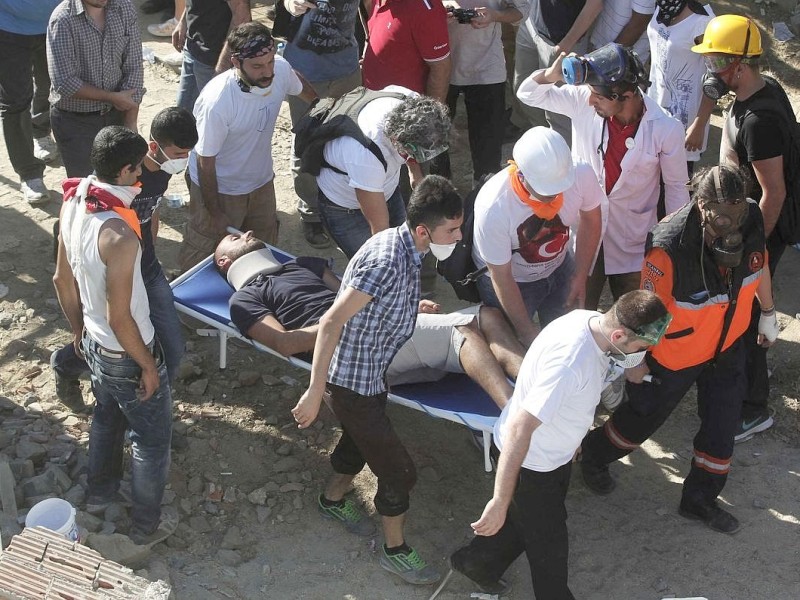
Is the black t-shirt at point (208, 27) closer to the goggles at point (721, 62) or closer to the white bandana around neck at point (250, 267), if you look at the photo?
the white bandana around neck at point (250, 267)

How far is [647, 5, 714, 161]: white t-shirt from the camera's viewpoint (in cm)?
555

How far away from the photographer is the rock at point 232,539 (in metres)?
4.47

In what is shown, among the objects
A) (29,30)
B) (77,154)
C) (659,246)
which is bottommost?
(77,154)

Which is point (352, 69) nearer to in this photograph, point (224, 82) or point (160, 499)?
point (224, 82)

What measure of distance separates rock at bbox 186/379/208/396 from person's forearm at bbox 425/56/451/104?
87.5 inches

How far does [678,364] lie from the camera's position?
4.36m

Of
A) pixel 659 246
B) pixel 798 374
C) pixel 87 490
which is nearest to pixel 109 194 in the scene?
pixel 87 490

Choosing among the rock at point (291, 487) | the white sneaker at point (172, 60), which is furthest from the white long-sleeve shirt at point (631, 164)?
the white sneaker at point (172, 60)

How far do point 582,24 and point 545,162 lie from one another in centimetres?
238

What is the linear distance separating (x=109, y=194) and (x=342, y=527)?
1871 mm

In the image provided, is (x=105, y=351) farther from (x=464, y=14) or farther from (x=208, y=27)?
(x=464, y=14)

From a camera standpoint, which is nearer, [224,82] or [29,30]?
[224,82]

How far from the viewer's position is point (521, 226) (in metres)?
4.46

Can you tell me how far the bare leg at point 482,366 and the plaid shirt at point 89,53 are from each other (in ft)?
8.74
